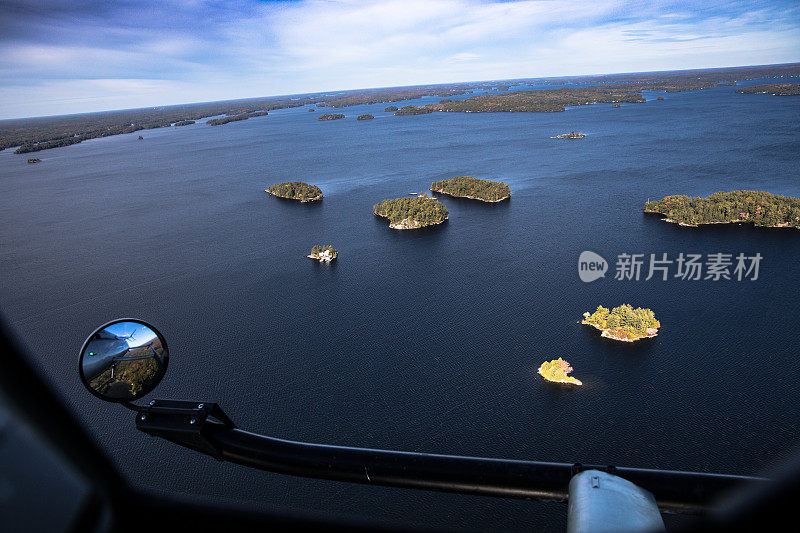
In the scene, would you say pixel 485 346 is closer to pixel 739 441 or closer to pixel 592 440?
pixel 592 440

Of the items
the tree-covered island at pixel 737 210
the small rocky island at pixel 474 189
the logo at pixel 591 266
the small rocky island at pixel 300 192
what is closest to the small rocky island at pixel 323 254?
the small rocky island at pixel 300 192

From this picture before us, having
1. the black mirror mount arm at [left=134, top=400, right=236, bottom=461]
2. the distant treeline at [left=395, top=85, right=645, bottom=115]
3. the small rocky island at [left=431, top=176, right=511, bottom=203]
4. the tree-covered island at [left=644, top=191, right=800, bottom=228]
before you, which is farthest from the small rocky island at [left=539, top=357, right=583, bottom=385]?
the distant treeline at [left=395, top=85, right=645, bottom=115]

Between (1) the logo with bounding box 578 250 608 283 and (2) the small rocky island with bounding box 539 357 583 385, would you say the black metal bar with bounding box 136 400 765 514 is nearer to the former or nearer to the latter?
(2) the small rocky island with bounding box 539 357 583 385

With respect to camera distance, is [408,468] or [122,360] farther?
[122,360]

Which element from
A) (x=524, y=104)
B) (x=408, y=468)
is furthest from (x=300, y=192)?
(x=524, y=104)

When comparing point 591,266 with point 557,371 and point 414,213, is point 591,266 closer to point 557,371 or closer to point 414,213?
point 557,371

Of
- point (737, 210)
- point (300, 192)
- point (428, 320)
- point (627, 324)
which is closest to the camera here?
point (627, 324)
